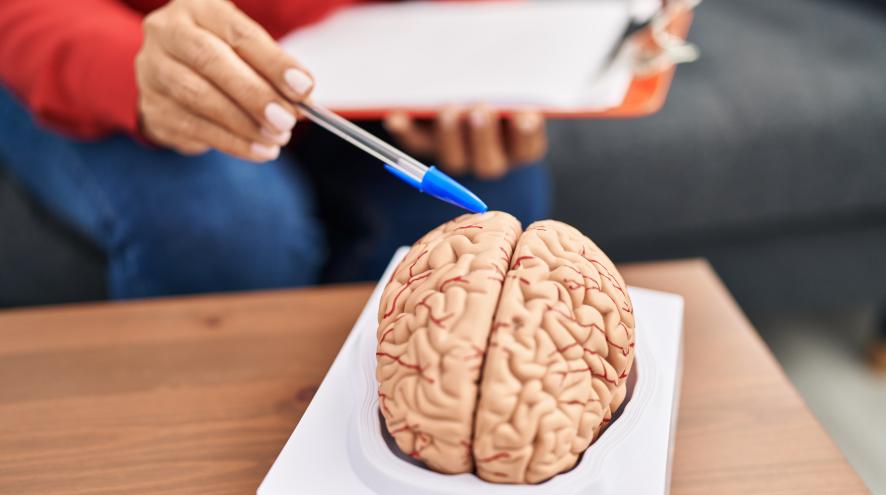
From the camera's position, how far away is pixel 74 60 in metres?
0.82

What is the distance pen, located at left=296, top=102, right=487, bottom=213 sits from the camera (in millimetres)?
549

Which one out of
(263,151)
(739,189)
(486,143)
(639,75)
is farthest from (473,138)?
(739,189)

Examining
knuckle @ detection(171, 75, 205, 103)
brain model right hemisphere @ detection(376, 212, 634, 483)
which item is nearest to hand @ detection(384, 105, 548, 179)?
knuckle @ detection(171, 75, 205, 103)

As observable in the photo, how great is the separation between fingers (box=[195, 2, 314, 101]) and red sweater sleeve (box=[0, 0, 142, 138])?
0.23 meters

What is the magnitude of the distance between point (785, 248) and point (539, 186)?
1.82ft

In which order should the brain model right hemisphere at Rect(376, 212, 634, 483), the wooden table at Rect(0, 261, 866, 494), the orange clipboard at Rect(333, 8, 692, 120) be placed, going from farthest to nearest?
the orange clipboard at Rect(333, 8, 692, 120) → the wooden table at Rect(0, 261, 866, 494) → the brain model right hemisphere at Rect(376, 212, 634, 483)

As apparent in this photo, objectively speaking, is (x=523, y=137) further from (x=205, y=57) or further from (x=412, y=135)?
(x=205, y=57)

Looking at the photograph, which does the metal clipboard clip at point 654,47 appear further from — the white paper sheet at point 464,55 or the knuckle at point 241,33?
the knuckle at point 241,33

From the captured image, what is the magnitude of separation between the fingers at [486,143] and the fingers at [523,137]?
1 cm

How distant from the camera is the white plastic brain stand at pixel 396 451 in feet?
1.47

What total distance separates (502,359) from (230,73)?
1.07 feet

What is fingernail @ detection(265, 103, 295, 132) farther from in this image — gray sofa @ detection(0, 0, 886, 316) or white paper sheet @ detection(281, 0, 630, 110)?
gray sofa @ detection(0, 0, 886, 316)

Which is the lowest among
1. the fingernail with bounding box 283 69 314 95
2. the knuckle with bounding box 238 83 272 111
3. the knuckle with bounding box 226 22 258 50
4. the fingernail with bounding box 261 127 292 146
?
the fingernail with bounding box 261 127 292 146

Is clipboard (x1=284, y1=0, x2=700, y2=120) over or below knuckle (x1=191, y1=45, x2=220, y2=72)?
below
